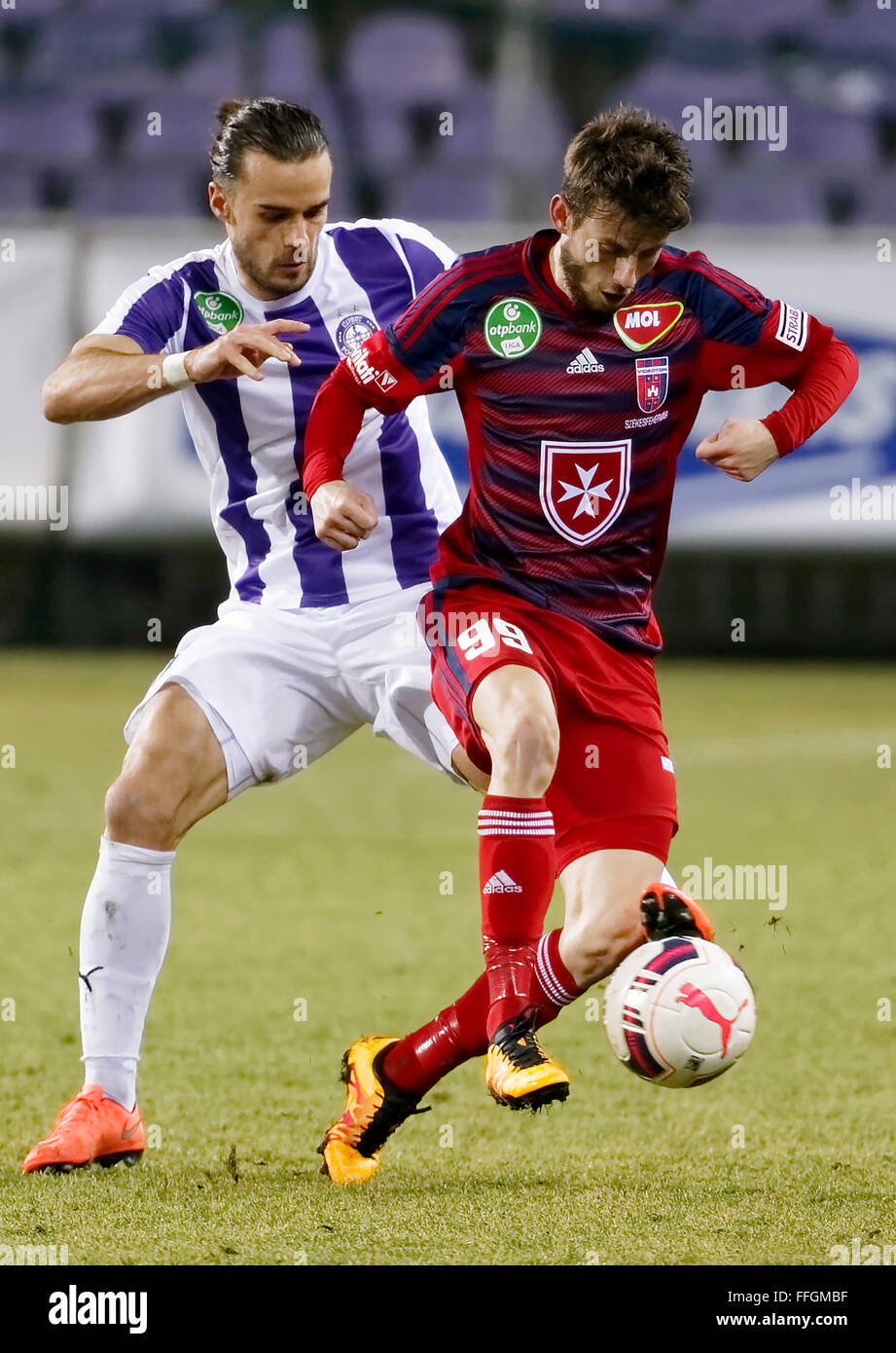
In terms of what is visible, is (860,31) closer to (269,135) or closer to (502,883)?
(269,135)

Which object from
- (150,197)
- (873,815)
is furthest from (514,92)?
(873,815)

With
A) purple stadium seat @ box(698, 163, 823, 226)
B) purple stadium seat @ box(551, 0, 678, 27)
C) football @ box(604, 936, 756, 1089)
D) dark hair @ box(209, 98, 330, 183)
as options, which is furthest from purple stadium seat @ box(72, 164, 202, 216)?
football @ box(604, 936, 756, 1089)

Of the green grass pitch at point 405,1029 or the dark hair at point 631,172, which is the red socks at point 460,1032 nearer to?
the green grass pitch at point 405,1029

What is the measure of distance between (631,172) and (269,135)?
3.11 ft

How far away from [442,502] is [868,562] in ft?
32.1

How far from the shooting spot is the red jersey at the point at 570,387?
4.00m

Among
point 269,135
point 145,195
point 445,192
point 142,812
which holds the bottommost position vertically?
point 142,812

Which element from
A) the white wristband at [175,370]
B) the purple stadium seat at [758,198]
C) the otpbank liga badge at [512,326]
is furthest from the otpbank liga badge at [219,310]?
the purple stadium seat at [758,198]

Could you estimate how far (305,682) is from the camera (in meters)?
4.47

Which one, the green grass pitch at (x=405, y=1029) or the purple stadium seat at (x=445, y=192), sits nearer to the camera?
the green grass pitch at (x=405, y=1029)

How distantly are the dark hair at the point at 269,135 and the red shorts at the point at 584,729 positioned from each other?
103 cm

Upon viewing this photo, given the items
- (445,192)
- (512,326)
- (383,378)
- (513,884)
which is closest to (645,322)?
(512,326)

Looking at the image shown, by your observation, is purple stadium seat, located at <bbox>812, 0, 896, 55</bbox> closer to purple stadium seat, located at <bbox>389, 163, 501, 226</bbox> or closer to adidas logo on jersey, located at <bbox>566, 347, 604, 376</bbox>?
purple stadium seat, located at <bbox>389, 163, 501, 226</bbox>

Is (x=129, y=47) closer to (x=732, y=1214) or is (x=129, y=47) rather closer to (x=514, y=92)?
(x=514, y=92)
